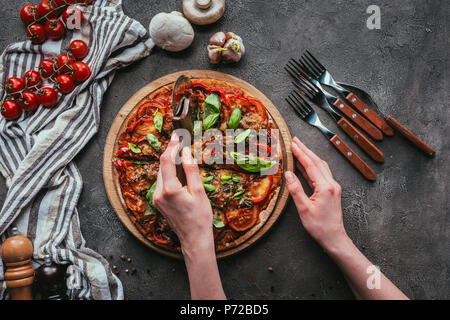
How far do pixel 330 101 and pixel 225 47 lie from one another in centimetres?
110

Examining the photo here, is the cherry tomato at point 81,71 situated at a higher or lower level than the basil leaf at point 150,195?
higher

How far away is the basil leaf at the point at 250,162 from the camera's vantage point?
9.34 feet

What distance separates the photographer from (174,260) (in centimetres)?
315

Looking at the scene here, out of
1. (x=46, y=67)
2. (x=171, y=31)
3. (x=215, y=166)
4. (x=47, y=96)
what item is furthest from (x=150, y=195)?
(x=46, y=67)

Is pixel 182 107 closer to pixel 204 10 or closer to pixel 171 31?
pixel 171 31

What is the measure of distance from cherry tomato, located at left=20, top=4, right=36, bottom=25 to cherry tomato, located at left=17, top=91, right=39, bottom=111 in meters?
0.73

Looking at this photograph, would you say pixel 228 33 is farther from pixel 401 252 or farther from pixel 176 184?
pixel 401 252

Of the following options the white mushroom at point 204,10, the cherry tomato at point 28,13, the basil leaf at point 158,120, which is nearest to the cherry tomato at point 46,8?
the cherry tomato at point 28,13

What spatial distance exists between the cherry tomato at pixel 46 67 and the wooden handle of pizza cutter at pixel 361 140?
8.96 ft

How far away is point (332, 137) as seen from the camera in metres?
3.16

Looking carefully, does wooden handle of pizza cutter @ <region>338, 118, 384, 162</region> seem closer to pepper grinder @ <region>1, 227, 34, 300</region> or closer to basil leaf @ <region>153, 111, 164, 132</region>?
basil leaf @ <region>153, 111, 164, 132</region>

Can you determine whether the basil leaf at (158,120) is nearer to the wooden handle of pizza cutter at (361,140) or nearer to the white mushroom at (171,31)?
the white mushroom at (171,31)

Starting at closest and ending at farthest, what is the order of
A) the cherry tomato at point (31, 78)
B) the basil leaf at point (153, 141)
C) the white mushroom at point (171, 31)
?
1. the basil leaf at point (153, 141)
2. the white mushroom at point (171, 31)
3. the cherry tomato at point (31, 78)
